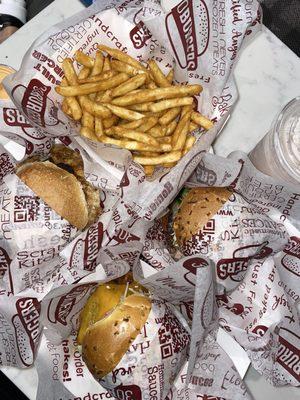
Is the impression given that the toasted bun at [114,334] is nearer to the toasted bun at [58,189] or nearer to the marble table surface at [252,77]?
the toasted bun at [58,189]

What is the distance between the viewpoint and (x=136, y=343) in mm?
1171

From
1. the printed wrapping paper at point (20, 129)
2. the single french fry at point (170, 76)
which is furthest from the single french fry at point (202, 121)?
the printed wrapping paper at point (20, 129)

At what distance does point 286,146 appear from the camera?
3.97ft

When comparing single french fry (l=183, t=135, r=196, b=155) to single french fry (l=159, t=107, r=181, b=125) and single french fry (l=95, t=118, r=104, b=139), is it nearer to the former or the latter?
single french fry (l=159, t=107, r=181, b=125)

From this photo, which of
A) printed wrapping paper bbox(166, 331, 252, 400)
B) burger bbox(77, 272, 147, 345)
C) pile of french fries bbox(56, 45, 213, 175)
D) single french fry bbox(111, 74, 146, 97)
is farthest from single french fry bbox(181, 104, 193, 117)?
printed wrapping paper bbox(166, 331, 252, 400)

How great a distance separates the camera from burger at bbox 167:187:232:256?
121 centimetres

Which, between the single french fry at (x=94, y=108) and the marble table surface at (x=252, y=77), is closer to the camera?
the single french fry at (x=94, y=108)

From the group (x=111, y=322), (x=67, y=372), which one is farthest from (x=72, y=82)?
(x=67, y=372)

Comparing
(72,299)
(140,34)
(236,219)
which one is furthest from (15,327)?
(140,34)

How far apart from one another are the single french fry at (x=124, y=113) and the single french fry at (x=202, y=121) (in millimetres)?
113

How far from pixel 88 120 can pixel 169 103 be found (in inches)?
6.9

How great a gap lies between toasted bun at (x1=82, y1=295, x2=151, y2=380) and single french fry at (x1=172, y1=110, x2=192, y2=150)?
33 cm

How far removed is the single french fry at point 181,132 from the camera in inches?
47.3

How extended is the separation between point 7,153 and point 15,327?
38 cm
